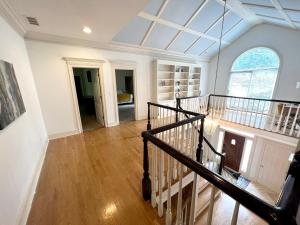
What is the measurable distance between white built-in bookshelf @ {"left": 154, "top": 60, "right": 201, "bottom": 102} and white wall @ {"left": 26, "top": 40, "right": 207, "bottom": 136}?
5.49ft

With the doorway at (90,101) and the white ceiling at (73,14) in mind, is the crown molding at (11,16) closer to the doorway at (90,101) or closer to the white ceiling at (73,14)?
the white ceiling at (73,14)

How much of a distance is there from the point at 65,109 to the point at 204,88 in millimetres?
7053

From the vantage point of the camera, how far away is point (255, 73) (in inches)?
226

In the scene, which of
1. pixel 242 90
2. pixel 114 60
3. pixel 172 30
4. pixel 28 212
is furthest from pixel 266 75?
pixel 28 212

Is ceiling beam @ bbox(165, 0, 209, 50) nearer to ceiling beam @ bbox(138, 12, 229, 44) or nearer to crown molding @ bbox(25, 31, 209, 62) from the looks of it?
ceiling beam @ bbox(138, 12, 229, 44)

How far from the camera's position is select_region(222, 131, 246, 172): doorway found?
18.6ft

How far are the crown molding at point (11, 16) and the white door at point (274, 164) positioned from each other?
6815mm

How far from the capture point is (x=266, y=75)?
5453 millimetres

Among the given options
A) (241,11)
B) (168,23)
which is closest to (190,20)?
(168,23)

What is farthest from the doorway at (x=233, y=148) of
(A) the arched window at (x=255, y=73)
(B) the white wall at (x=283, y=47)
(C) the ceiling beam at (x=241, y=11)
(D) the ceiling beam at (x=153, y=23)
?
(D) the ceiling beam at (x=153, y=23)

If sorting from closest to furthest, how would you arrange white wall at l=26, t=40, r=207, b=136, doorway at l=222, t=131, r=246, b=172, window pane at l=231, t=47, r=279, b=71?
white wall at l=26, t=40, r=207, b=136 < window pane at l=231, t=47, r=279, b=71 < doorway at l=222, t=131, r=246, b=172

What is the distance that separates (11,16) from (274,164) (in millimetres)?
7451

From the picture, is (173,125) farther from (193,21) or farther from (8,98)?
(193,21)

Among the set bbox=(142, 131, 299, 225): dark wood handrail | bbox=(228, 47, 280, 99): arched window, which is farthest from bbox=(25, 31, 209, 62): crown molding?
bbox=(142, 131, 299, 225): dark wood handrail
